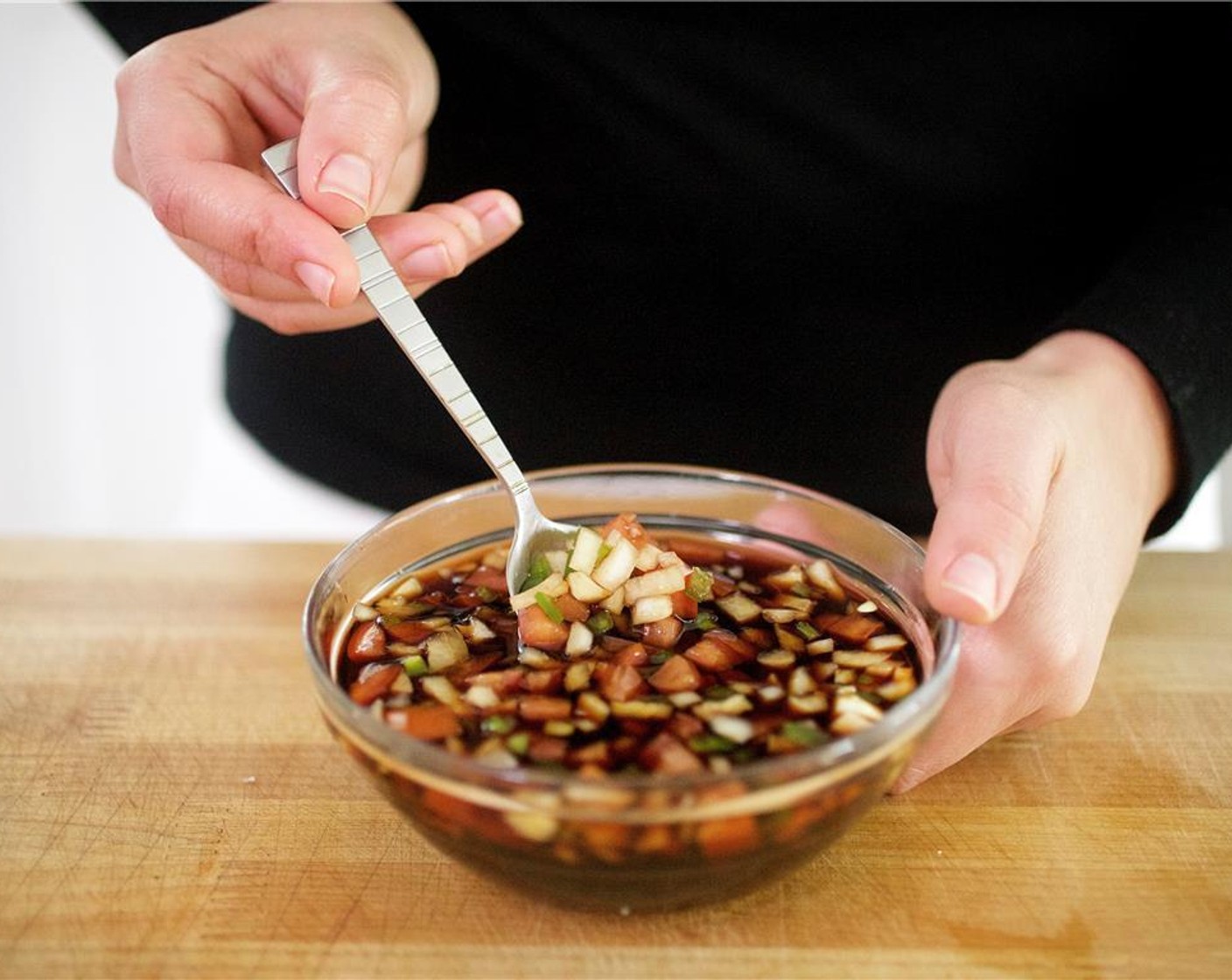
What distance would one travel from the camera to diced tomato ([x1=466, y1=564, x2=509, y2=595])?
1.30 meters

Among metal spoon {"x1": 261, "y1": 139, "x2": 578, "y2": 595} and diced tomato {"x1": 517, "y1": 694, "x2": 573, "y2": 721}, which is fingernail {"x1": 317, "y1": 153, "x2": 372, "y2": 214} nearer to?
metal spoon {"x1": 261, "y1": 139, "x2": 578, "y2": 595}

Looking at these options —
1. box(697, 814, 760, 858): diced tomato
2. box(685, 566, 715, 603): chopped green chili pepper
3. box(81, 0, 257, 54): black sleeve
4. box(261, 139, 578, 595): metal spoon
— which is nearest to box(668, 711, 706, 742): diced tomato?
box(697, 814, 760, 858): diced tomato

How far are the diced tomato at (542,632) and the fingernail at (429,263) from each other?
1.45 ft

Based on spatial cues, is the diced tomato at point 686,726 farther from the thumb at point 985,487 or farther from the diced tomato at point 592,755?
the thumb at point 985,487

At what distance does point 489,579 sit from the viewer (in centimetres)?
132

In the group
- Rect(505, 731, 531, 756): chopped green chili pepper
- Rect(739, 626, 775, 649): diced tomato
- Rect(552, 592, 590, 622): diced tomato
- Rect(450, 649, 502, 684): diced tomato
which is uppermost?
Rect(505, 731, 531, 756): chopped green chili pepper

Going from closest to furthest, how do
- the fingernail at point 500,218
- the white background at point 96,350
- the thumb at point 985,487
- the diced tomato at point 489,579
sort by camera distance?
the thumb at point 985,487 < the diced tomato at point 489,579 < the fingernail at point 500,218 < the white background at point 96,350

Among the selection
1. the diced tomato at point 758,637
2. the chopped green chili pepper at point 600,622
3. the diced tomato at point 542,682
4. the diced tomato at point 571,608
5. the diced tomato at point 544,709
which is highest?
the diced tomato at point 544,709

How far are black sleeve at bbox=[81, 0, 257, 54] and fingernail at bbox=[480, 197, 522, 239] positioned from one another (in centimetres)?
70

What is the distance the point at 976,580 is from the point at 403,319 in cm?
61

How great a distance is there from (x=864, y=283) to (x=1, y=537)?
4.47 feet

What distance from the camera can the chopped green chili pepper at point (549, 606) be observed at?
1.17 meters

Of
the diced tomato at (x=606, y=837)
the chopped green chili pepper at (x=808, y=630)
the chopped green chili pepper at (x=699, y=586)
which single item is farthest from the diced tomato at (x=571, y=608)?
the diced tomato at (x=606, y=837)

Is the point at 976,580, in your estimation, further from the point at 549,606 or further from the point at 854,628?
the point at 549,606
